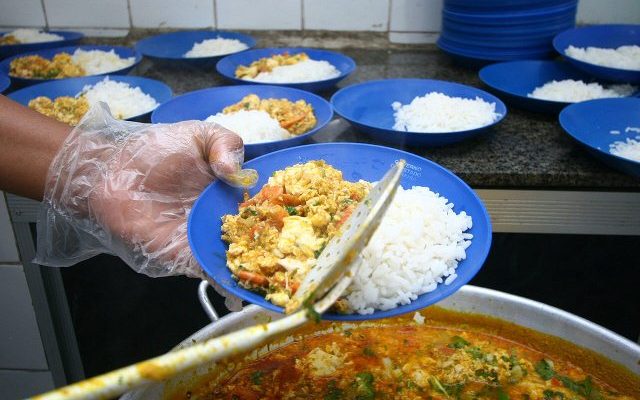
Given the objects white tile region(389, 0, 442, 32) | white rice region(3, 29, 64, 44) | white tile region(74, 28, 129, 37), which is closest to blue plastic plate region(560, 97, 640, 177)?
white tile region(389, 0, 442, 32)

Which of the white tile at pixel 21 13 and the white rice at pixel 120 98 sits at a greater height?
the white tile at pixel 21 13

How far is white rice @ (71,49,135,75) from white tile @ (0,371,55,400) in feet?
4.59

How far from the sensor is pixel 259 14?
Result: 3.05 meters

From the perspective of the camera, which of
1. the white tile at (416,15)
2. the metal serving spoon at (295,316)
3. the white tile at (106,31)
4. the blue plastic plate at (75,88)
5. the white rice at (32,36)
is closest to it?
the metal serving spoon at (295,316)

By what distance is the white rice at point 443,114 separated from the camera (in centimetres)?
191


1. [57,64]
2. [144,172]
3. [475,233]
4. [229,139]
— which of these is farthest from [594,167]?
[57,64]

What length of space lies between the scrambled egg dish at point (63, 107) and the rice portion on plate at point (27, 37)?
2.85 ft

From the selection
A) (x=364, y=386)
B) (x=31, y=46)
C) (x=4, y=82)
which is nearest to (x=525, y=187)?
(x=364, y=386)

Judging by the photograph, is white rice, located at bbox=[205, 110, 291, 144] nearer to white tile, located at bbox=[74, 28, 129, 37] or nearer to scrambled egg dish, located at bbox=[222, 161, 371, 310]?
scrambled egg dish, located at bbox=[222, 161, 371, 310]

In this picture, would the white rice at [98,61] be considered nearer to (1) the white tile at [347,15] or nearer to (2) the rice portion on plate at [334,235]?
(1) the white tile at [347,15]

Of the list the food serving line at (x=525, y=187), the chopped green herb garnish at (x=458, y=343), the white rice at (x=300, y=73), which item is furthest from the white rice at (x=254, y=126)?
the chopped green herb garnish at (x=458, y=343)

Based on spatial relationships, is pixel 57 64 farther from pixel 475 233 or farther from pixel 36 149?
pixel 475 233

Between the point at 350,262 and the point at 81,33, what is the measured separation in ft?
9.15

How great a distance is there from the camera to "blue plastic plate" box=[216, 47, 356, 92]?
7.62 feet
